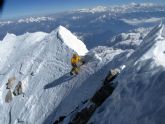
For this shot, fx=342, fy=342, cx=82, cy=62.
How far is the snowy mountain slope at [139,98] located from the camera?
16.0 meters

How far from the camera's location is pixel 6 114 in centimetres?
3791

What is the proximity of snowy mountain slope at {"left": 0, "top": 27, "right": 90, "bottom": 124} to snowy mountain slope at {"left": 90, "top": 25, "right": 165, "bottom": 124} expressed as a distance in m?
15.9

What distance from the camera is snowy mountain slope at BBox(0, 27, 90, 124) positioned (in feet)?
120

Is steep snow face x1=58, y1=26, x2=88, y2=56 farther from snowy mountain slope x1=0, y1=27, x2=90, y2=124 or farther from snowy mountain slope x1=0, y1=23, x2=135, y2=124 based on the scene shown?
snowy mountain slope x1=0, y1=27, x2=90, y2=124

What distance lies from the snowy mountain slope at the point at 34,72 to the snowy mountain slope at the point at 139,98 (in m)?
15.9

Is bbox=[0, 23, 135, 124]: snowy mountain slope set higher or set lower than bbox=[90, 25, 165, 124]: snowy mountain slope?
lower

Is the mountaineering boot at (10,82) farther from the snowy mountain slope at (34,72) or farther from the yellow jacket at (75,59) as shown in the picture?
the yellow jacket at (75,59)

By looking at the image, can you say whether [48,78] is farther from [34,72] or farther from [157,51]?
[157,51]

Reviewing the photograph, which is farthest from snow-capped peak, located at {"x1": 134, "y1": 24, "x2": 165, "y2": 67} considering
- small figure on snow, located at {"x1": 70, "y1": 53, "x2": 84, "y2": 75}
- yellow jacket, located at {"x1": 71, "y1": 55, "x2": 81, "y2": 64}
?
small figure on snow, located at {"x1": 70, "y1": 53, "x2": 84, "y2": 75}

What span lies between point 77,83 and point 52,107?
364 cm

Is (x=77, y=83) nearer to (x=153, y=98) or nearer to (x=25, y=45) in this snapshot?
(x=25, y=45)

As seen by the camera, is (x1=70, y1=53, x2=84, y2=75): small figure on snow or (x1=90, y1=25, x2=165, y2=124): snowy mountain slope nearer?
(x1=90, y1=25, x2=165, y2=124): snowy mountain slope

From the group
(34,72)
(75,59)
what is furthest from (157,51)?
(34,72)

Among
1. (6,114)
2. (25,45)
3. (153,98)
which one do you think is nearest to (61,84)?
(6,114)
